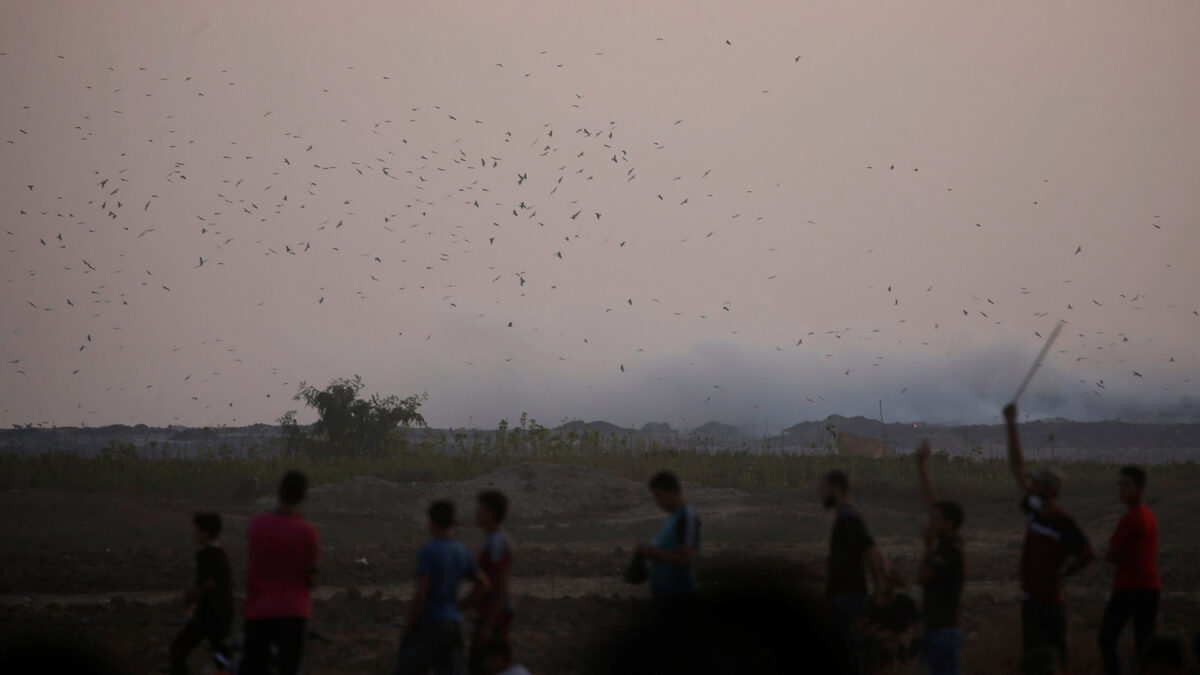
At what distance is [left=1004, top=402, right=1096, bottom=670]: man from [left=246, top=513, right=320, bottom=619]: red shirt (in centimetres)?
498

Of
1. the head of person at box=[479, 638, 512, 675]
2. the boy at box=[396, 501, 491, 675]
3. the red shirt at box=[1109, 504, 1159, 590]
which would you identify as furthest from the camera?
the red shirt at box=[1109, 504, 1159, 590]

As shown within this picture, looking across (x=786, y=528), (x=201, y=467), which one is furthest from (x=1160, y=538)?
(x=201, y=467)

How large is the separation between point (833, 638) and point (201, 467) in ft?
119

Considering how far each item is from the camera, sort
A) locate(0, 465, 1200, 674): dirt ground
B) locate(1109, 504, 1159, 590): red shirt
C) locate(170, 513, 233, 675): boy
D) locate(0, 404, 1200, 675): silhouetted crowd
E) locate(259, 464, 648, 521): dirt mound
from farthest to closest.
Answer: locate(259, 464, 648, 521): dirt mound, locate(0, 465, 1200, 674): dirt ground, locate(1109, 504, 1159, 590): red shirt, locate(170, 513, 233, 675): boy, locate(0, 404, 1200, 675): silhouetted crowd

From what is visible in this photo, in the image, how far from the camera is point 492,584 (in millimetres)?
7852

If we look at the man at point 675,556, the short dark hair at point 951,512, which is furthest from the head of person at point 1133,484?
the man at point 675,556

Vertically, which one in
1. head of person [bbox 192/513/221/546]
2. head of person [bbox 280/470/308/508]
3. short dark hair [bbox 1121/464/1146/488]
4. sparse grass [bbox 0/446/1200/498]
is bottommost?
head of person [bbox 192/513/221/546]

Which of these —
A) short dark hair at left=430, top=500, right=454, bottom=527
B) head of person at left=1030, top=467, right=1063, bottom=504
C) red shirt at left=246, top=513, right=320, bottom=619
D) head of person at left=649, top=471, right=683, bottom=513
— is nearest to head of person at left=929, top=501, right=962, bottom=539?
head of person at left=1030, top=467, right=1063, bottom=504

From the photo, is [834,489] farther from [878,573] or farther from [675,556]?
[675,556]

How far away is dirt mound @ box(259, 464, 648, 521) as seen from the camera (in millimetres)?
33812

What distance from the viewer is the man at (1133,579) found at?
29.9ft

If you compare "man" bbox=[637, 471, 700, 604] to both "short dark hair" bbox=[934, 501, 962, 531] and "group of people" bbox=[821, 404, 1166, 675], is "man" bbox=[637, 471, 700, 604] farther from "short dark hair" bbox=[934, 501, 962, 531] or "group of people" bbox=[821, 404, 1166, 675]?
"short dark hair" bbox=[934, 501, 962, 531]

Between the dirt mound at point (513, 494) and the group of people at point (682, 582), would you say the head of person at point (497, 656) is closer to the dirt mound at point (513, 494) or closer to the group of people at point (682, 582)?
the group of people at point (682, 582)

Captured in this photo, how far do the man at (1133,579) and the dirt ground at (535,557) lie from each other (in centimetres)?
207
